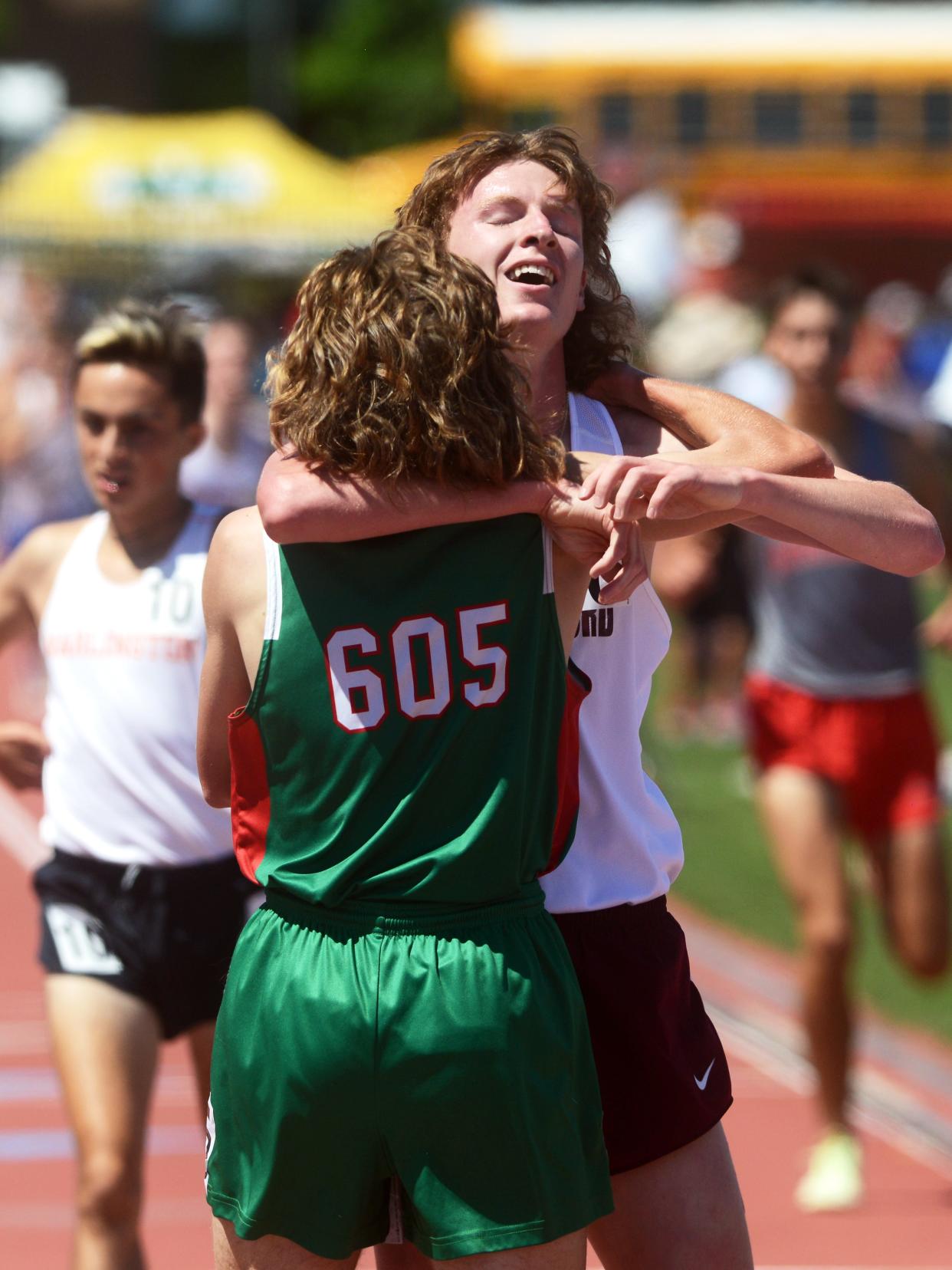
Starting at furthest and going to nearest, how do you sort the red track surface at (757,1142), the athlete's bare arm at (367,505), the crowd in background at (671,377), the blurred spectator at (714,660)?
the blurred spectator at (714,660) → the crowd in background at (671,377) → the red track surface at (757,1142) → the athlete's bare arm at (367,505)

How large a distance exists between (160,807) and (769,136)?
114 feet

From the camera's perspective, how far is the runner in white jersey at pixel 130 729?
4.34 metres

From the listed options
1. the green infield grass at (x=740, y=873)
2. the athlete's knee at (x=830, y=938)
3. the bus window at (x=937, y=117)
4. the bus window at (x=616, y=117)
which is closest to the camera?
the athlete's knee at (x=830, y=938)

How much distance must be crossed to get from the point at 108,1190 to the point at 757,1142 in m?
2.81

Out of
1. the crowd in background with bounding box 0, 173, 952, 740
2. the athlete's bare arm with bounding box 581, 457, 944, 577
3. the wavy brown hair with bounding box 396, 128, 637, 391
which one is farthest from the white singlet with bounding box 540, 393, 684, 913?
the crowd in background with bounding box 0, 173, 952, 740

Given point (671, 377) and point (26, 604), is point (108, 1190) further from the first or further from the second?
point (671, 377)

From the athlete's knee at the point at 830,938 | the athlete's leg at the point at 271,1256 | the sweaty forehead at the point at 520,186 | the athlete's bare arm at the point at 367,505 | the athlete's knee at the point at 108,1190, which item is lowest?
the athlete's knee at the point at 830,938

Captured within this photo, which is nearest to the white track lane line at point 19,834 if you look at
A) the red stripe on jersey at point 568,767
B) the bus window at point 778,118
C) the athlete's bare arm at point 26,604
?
the athlete's bare arm at point 26,604

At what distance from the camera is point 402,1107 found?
8.82ft

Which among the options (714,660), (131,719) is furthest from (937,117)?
(131,719)

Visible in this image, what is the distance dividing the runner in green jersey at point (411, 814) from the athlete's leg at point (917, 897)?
3.17m

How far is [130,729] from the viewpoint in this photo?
173 inches

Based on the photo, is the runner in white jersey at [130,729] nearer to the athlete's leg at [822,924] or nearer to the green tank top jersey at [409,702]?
the green tank top jersey at [409,702]

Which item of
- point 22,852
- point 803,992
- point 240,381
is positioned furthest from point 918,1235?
point 22,852
